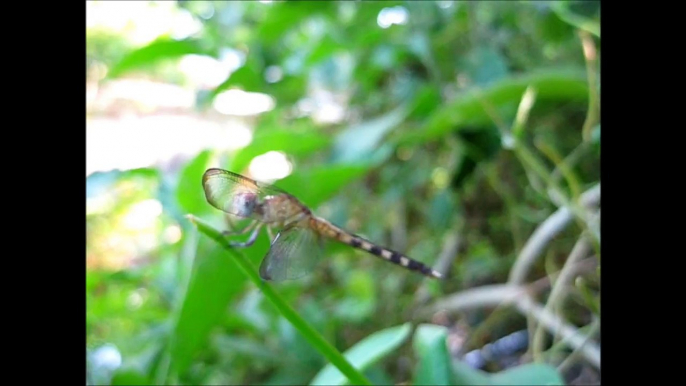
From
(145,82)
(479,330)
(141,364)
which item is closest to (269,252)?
(141,364)

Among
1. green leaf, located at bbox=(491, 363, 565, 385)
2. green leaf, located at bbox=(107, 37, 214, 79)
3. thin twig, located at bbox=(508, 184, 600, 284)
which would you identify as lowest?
green leaf, located at bbox=(491, 363, 565, 385)

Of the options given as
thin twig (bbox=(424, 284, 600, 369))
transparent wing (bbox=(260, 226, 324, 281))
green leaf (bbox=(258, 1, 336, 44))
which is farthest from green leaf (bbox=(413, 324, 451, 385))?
green leaf (bbox=(258, 1, 336, 44))

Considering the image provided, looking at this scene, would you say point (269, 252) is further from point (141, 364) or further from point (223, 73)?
point (223, 73)

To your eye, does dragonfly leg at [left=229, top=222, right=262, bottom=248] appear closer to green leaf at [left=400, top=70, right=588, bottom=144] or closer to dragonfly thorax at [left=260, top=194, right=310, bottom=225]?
dragonfly thorax at [left=260, top=194, right=310, bottom=225]

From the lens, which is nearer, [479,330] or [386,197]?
[479,330]
